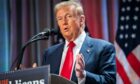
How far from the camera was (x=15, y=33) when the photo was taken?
4.11 metres

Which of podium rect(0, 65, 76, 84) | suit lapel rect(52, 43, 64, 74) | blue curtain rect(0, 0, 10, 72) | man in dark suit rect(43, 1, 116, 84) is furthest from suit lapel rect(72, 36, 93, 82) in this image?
blue curtain rect(0, 0, 10, 72)

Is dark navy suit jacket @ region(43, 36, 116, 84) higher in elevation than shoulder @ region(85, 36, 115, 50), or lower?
lower

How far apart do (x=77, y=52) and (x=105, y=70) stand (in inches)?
10.0

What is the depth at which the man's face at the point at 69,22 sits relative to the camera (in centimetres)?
228

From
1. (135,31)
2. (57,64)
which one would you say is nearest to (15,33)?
(135,31)

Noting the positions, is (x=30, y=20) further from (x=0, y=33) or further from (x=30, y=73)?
(x=30, y=73)

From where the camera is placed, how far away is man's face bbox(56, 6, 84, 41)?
2.28 m

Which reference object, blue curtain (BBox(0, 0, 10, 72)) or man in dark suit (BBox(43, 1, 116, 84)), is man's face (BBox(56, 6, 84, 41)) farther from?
blue curtain (BBox(0, 0, 10, 72))

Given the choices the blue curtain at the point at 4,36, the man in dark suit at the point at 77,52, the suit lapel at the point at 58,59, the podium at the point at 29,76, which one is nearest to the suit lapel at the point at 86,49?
the man in dark suit at the point at 77,52

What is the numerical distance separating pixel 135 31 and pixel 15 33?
4.56 ft

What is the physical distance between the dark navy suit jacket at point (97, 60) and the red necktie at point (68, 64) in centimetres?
5

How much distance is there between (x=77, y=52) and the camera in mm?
2324

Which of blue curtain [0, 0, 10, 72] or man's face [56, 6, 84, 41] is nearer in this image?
man's face [56, 6, 84, 41]

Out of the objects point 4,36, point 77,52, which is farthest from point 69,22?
point 4,36
